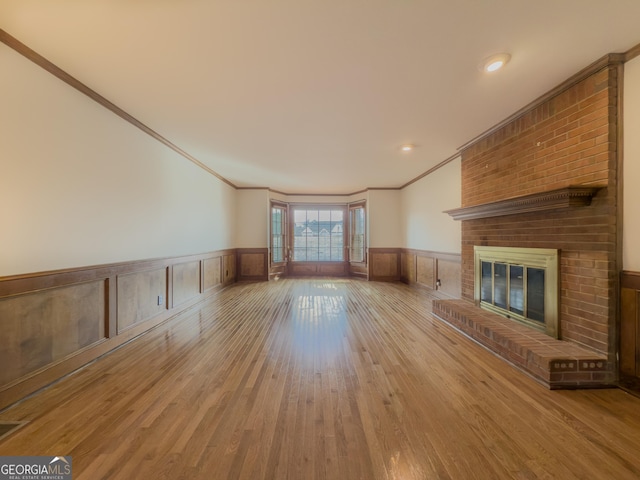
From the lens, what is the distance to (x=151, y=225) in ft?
11.3

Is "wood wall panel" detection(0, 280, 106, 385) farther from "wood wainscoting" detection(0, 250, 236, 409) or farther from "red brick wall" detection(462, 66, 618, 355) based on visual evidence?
"red brick wall" detection(462, 66, 618, 355)

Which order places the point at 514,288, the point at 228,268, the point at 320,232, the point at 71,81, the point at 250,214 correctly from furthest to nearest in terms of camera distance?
1. the point at 320,232
2. the point at 250,214
3. the point at 228,268
4. the point at 514,288
5. the point at 71,81

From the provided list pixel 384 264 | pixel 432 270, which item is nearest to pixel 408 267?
pixel 384 264

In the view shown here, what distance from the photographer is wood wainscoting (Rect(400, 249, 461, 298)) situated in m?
4.60

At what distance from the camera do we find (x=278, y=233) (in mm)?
7676

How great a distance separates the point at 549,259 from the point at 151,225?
448cm

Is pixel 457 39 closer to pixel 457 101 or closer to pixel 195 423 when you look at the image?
→ pixel 457 101

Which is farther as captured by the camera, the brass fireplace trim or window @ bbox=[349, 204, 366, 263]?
window @ bbox=[349, 204, 366, 263]

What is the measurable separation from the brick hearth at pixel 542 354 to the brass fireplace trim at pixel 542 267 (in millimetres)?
94

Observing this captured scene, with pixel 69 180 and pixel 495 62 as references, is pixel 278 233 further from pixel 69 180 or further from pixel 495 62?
pixel 495 62

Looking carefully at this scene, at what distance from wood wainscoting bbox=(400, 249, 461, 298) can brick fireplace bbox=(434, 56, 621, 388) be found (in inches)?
57.1

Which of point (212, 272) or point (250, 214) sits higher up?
point (250, 214)

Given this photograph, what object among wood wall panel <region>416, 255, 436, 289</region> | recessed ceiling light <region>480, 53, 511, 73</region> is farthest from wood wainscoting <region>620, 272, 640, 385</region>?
wood wall panel <region>416, 255, 436, 289</region>

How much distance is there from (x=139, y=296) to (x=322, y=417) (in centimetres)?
265
